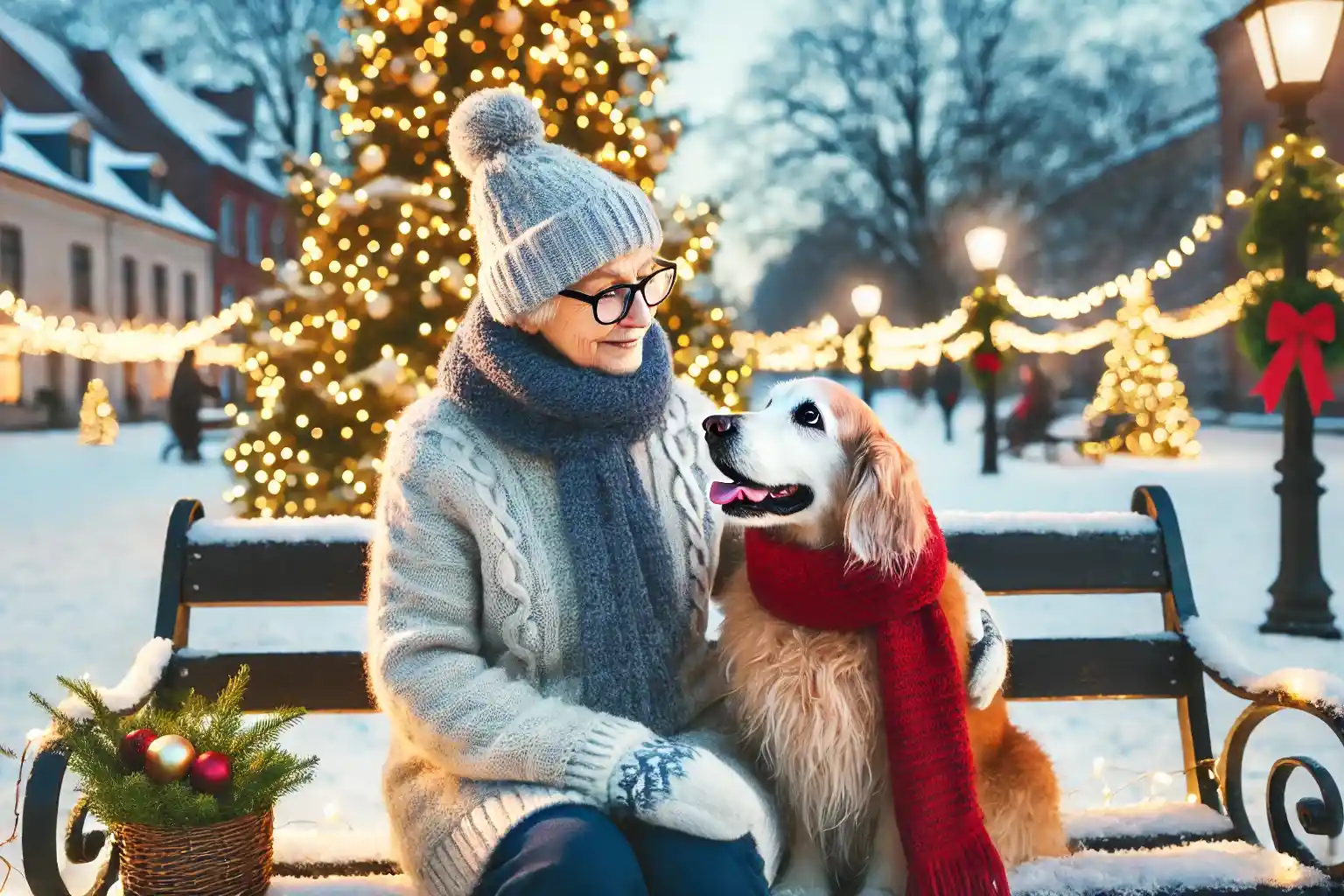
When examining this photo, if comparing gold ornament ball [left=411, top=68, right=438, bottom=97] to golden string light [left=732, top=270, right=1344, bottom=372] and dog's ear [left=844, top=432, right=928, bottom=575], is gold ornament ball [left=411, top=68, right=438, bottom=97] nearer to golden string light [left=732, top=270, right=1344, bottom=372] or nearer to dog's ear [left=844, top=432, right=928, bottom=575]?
golden string light [left=732, top=270, right=1344, bottom=372]

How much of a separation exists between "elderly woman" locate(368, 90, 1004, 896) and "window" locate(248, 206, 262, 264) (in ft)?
128

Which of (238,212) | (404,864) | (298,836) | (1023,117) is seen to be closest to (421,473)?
(404,864)

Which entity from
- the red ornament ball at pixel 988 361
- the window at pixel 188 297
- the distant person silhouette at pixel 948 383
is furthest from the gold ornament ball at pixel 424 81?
the window at pixel 188 297

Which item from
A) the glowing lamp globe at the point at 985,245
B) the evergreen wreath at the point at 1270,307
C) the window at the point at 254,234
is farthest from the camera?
the window at the point at 254,234

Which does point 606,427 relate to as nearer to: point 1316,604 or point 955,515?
point 955,515

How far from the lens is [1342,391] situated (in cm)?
2381

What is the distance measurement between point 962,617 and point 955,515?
66 centimetres

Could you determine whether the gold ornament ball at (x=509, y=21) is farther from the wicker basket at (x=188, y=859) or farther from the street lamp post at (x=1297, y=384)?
the wicker basket at (x=188, y=859)

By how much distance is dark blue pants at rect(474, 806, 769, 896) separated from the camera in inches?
67.2

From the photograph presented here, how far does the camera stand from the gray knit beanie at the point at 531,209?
2062 mm

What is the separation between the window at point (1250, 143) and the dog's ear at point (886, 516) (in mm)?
27635

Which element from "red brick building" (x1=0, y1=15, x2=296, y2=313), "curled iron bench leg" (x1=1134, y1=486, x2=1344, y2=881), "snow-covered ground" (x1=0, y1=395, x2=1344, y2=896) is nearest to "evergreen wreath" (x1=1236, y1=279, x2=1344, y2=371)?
"snow-covered ground" (x1=0, y1=395, x2=1344, y2=896)

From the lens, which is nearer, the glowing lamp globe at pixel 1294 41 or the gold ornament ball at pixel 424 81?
the glowing lamp globe at pixel 1294 41

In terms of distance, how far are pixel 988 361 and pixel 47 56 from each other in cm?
2872
